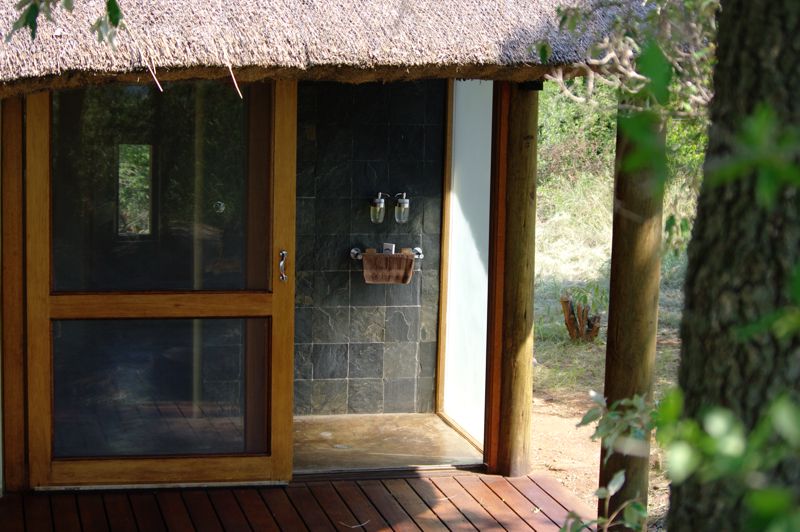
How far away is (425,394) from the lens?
20.4ft

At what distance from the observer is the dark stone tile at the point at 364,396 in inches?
242

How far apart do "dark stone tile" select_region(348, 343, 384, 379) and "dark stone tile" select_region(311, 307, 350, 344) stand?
0.09 meters

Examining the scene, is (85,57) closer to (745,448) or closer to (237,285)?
(237,285)

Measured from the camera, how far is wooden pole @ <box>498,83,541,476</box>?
4.82 meters

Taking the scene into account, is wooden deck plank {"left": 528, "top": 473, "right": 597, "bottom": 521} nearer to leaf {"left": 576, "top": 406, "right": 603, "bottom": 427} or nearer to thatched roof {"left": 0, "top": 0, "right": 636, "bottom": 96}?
thatched roof {"left": 0, "top": 0, "right": 636, "bottom": 96}

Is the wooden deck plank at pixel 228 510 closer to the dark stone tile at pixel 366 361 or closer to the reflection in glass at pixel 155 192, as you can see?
the reflection in glass at pixel 155 192

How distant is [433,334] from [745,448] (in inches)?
212

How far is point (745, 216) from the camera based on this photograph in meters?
1.20

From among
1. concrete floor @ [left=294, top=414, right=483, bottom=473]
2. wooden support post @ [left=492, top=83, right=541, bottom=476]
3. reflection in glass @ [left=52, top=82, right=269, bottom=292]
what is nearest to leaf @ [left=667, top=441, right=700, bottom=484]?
reflection in glass @ [left=52, top=82, right=269, bottom=292]

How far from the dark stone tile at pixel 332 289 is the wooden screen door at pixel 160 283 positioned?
56.1 inches

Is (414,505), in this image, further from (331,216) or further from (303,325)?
(331,216)

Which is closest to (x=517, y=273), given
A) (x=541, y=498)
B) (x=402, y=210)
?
(x=541, y=498)

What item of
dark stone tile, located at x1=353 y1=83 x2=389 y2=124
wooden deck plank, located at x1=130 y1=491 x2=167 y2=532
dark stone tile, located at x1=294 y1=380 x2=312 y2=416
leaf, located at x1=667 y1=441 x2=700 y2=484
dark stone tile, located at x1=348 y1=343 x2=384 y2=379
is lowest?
wooden deck plank, located at x1=130 y1=491 x2=167 y2=532

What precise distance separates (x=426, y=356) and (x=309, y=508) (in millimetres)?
1843
